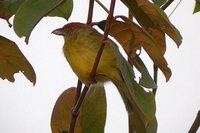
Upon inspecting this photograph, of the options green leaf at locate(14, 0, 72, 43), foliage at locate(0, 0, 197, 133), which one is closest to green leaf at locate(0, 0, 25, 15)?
foliage at locate(0, 0, 197, 133)

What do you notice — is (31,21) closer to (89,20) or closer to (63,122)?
(89,20)

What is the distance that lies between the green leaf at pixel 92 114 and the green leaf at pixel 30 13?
3.2 inches

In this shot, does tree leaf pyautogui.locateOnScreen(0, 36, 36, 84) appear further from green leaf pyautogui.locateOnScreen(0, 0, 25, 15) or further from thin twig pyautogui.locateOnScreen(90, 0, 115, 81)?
thin twig pyautogui.locateOnScreen(90, 0, 115, 81)

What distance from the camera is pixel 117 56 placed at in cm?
31

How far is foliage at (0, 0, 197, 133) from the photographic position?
0.33m

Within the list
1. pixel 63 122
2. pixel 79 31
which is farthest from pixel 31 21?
pixel 63 122

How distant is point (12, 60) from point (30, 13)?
15 cm

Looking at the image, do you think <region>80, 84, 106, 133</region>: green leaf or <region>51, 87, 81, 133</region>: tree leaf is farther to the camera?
<region>51, 87, 81, 133</region>: tree leaf

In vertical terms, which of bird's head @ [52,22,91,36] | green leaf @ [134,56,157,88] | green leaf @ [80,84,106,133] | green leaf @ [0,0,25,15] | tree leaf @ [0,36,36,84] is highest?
green leaf @ [0,0,25,15]

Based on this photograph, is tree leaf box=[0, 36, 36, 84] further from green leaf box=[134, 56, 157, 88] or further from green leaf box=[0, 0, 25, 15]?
green leaf box=[134, 56, 157, 88]

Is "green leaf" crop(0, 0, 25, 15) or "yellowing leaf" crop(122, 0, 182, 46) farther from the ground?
"green leaf" crop(0, 0, 25, 15)

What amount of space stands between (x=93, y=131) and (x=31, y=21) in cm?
12

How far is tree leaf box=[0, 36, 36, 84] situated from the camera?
18.0 inches

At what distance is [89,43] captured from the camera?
0.36 meters
